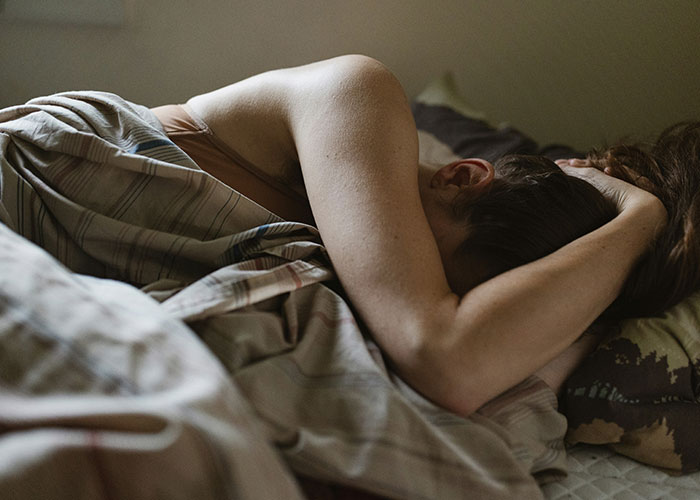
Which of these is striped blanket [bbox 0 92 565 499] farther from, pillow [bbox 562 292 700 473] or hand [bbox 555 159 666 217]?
hand [bbox 555 159 666 217]

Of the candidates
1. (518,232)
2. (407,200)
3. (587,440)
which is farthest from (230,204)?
(587,440)

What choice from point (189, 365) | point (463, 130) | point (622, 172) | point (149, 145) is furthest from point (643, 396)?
point (463, 130)

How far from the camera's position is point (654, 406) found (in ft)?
2.44

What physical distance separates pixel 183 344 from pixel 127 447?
0.09 meters

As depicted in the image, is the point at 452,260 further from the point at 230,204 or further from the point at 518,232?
the point at 230,204

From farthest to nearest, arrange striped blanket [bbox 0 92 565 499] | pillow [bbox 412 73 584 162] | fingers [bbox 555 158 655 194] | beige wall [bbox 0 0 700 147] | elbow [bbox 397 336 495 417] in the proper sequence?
beige wall [bbox 0 0 700 147] < pillow [bbox 412 73 584 162] < fingers [bbox 555 158 655 194] < elbow [bbox 397 336 495 417] < striped blanket [bbox 0 92 565 499]

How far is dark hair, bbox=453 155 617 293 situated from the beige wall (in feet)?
2.84

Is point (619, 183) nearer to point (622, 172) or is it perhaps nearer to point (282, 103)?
point (622, 172)

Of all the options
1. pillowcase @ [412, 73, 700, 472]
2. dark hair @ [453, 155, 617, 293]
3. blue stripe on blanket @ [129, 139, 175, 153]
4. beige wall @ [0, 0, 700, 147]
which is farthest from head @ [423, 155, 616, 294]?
beige wall @ [0, 0, 700, 147]

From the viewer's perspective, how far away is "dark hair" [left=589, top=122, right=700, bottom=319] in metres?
0.75

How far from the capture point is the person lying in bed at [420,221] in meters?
0.65

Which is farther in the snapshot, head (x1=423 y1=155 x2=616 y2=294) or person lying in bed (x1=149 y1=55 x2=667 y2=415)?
head (x1=423 y1=155 x2=616 y2=294)

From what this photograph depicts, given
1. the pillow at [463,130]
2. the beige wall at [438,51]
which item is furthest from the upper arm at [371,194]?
the beige wall at [438,51]

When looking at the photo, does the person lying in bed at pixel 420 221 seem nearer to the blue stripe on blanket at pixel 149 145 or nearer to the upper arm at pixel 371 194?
the upper arm at pixel 371 194
